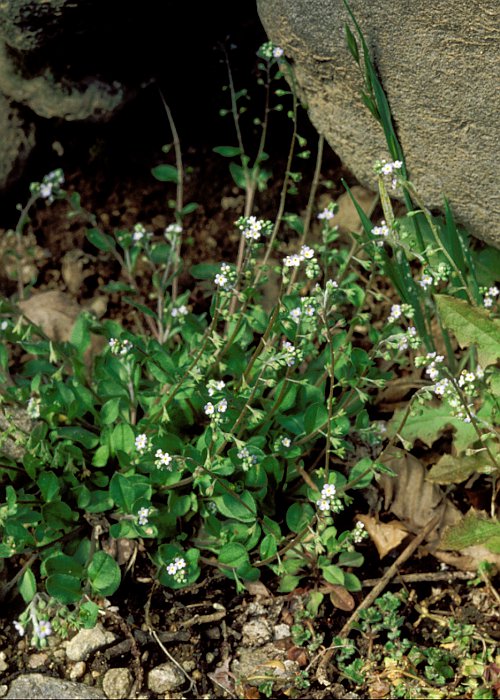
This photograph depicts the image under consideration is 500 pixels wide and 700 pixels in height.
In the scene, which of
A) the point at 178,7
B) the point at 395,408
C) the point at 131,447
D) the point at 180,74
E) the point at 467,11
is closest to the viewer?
the point at 467,11

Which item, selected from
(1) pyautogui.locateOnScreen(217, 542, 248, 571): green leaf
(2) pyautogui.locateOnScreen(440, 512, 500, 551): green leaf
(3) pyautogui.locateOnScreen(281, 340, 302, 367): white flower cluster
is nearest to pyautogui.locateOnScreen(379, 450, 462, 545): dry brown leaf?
(2) pyautogui.locateOnScreen(440, 512, 500, 551): green leaf

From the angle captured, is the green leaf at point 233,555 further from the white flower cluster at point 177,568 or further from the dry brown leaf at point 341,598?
the dry brown leaf at point 341,598

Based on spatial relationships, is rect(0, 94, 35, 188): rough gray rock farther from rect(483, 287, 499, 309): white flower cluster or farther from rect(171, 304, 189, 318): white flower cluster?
rect(483, 287, 499, 309): white flower cluster

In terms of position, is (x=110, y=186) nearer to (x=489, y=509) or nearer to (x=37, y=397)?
(x=37, y=397)

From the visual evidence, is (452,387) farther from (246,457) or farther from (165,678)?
(165,678)

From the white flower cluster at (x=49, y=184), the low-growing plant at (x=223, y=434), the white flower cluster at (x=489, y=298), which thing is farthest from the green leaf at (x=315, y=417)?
the white flower cluster at (x=49, y=184)

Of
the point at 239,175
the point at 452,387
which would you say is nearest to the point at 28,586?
the point at 452,387

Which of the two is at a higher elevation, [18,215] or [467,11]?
[467,11]

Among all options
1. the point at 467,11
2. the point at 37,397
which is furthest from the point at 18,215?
the point at 467,11
